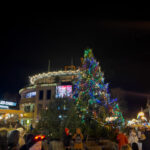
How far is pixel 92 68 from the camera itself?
17656mm

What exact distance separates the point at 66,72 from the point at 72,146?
119 ft

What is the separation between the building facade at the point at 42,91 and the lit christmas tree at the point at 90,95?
22.7 metres

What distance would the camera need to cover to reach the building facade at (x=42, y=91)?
41.4 meters

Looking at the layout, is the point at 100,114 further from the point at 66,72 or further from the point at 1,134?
the point at 66,72

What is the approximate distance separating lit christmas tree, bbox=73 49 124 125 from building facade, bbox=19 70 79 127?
74.6ft

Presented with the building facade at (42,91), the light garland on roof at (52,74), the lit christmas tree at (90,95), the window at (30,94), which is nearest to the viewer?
the lit christmas tree at (90,95)

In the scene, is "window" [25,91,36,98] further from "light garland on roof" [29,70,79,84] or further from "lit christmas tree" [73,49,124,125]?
"lit christmas tree" [73,49,124,125]

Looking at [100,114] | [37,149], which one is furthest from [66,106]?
[37,149]

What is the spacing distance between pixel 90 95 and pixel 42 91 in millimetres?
29174

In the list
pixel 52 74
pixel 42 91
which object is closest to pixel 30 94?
pixel 42 91

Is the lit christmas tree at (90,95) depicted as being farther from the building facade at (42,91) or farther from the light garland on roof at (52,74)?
the light garland on roof at (52,74)

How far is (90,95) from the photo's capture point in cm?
1627

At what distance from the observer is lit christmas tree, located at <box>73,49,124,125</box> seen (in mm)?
14883

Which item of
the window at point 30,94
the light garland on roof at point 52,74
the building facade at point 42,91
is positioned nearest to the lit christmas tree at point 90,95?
the building facade at point 42,91
